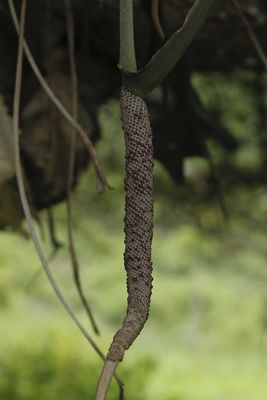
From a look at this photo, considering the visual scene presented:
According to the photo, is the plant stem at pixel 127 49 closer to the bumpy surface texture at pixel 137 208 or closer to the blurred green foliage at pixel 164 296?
the bumpy surface texture at pixel 137 208

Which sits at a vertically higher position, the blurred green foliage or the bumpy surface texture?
the bumpy surface texture

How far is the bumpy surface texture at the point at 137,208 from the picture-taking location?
0.98 feet

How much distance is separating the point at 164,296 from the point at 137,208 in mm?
683

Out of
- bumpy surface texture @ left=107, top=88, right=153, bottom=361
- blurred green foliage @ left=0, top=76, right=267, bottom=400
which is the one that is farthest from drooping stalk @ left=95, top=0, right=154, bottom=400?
blurred green foliage @ left=0, top=76, right=267, bottom=400

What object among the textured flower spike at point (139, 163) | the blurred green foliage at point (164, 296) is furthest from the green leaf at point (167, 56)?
the blurred green foliage at point (164, 296)

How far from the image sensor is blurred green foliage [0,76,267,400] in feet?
2.70

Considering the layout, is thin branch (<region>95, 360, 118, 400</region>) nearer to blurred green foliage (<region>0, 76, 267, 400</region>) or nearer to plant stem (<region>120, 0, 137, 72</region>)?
plant stem (<region>120, 0, 137, 72</region>)

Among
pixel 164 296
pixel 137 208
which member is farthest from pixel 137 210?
pixel 164 296

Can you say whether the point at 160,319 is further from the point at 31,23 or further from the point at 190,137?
the point at 31,23

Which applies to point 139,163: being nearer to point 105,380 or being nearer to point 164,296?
point 105,380

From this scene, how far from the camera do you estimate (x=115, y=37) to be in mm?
708

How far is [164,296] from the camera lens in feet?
3.23

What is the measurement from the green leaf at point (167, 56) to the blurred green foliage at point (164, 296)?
0.46m

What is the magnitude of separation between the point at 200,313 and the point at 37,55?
1.39 ft
